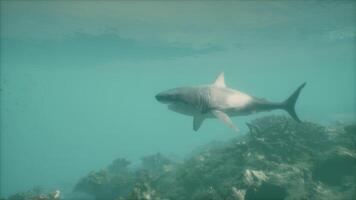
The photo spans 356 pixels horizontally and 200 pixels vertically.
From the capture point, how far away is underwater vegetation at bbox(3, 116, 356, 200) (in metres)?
7.68

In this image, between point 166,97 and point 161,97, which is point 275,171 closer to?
point 166,97

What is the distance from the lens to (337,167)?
9312 millimetres

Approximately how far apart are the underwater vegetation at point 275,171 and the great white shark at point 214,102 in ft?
5.82

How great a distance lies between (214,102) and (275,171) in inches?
118

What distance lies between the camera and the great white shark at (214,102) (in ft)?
23.7

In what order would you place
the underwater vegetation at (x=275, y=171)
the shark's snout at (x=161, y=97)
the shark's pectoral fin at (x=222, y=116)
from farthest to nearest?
1. the underwater vegetation at (x=275, y=171)
2. the shark's pectoral fin at (x=222, y=116)
3. the shark's snout at (x=161, y=97)

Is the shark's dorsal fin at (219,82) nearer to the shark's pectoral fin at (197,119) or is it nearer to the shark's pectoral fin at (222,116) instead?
the shark's pectoral fin at (197,119)

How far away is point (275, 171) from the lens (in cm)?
873

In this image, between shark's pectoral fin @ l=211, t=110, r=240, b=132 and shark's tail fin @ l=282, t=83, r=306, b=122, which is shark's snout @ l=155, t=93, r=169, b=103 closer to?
shark's pectoral fin @ l=211, t=110, r=240, b=132

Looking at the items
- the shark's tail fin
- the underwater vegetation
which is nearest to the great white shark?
the shark's tail fin

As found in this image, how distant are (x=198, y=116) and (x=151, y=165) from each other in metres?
14.2

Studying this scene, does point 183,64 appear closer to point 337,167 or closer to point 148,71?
point 148,71

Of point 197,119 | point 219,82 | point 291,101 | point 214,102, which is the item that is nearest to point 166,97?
point 214,102

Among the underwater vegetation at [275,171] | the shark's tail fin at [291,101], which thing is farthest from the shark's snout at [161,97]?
the shark's tail fin at [291,101]
